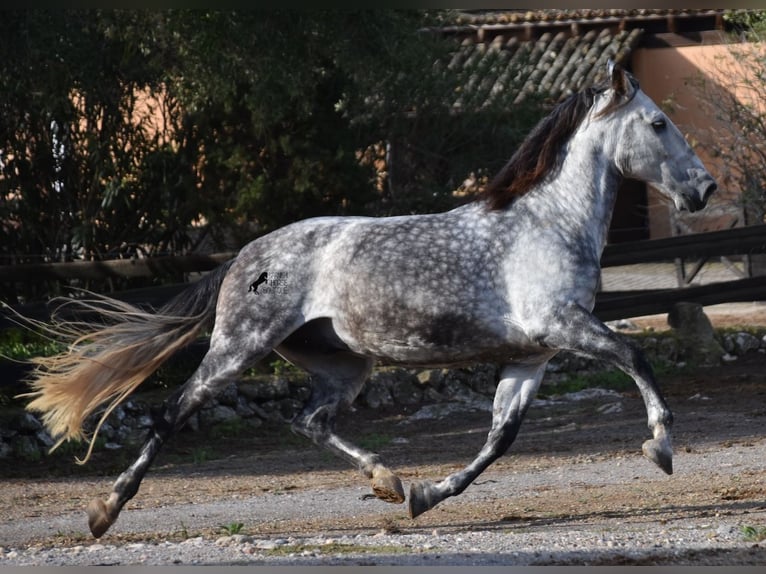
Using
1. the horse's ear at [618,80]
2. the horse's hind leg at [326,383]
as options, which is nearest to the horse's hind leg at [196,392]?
the horse's hind leg at [326,383]

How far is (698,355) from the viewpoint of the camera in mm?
12344

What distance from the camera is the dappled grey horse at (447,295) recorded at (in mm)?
5969

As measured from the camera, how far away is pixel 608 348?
19.0 ft

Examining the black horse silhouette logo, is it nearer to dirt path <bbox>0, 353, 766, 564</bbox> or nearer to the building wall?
dirt path <bbox>0, 353, 766, 564</bbox>

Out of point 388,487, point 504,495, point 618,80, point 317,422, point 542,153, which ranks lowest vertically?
point 504,495

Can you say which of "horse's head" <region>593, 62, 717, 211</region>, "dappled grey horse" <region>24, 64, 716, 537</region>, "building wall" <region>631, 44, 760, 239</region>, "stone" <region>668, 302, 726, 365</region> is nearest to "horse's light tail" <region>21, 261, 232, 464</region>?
"dappled grey horse" <region>24, 64, 716, 537</region>

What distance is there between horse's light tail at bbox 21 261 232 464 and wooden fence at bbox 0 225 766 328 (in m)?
3.89

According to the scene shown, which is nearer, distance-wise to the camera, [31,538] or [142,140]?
[31,538]

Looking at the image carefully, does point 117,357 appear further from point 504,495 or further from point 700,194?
point 700,194

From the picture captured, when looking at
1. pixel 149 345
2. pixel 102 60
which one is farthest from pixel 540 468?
pixel 102 60

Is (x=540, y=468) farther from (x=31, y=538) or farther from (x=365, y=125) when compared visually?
(x=365, y=125)

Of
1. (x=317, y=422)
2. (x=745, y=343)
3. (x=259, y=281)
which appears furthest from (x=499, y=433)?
(x=745, y=343)

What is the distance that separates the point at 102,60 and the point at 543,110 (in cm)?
514

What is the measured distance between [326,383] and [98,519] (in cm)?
144
